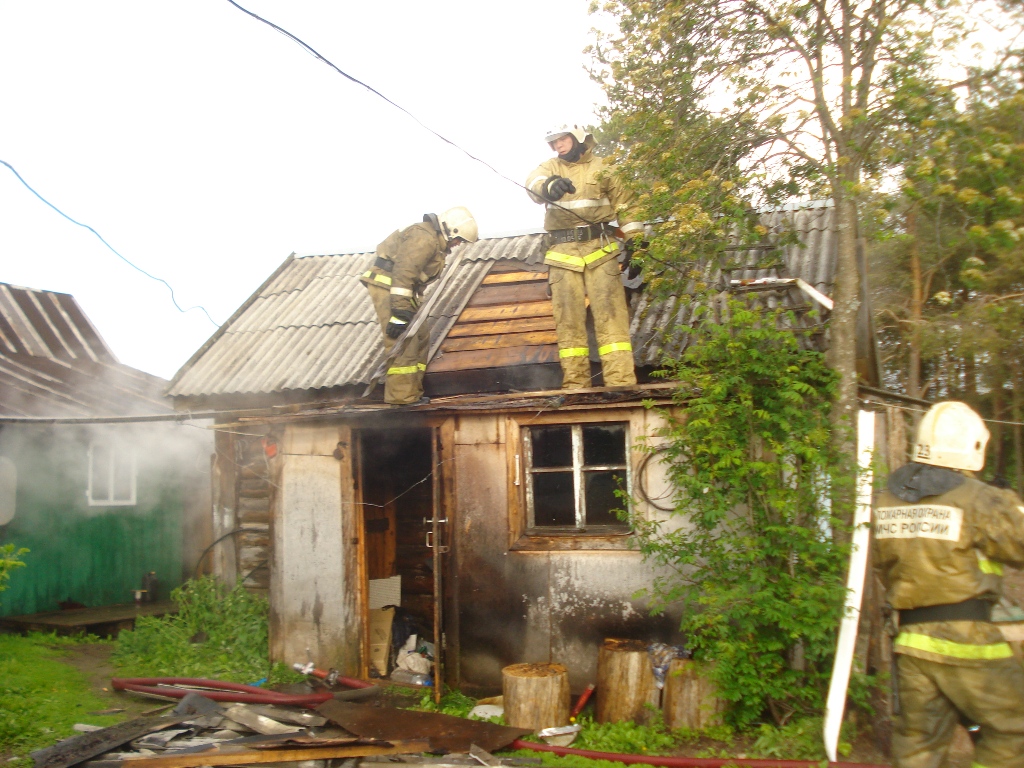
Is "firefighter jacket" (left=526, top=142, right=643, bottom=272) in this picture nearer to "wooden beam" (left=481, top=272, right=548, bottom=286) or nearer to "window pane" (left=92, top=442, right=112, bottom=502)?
"wooden beam" (left=481, top=272, right=548, bottom=286)

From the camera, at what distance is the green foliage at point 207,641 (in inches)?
333

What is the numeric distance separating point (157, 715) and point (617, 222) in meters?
6.53

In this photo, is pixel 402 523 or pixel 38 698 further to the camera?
pixel 402 523

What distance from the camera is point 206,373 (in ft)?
32.8

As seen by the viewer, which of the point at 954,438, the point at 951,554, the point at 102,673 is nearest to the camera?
the point at 951,554

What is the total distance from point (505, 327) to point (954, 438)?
510cm

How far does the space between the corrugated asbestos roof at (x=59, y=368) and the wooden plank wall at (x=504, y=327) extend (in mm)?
4369

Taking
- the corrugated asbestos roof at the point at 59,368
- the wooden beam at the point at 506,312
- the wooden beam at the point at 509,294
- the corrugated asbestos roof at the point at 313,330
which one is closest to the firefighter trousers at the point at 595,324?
the wooden beam at the point at 506,312

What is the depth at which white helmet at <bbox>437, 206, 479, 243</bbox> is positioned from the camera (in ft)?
28.2

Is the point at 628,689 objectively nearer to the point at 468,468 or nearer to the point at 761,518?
the point at 761,518

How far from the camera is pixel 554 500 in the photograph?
7.88 m

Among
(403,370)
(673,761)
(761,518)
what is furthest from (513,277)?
(673,761)

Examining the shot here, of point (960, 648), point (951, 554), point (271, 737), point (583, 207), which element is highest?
point (583, 207)

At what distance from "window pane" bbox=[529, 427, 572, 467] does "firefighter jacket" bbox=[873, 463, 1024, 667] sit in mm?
3753
